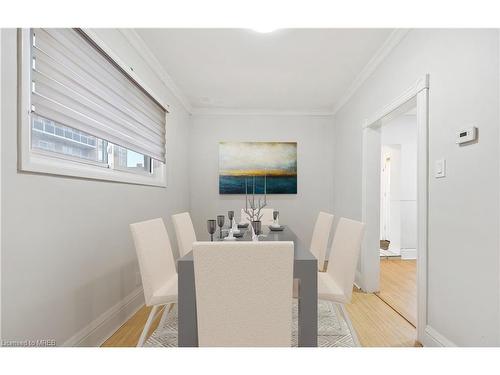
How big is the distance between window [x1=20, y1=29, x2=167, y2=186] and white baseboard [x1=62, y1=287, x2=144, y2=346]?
40.7 inches

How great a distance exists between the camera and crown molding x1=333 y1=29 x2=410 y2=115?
244cm

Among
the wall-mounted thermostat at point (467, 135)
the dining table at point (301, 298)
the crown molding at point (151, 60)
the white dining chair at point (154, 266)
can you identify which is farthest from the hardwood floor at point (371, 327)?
the crown molding at point (151, 60)

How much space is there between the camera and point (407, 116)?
4918mm

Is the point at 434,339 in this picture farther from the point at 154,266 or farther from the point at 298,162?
the point at 298,162

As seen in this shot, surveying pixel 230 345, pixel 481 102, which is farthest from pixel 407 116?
pixel 230 345

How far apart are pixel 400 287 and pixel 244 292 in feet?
9.66

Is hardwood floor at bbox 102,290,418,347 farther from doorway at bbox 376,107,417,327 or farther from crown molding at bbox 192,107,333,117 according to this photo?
crown molding at bbox 192,107,333,117

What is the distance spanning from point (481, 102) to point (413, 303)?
216 centimetres

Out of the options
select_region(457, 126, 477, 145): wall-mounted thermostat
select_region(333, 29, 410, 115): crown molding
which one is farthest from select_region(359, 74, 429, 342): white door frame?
select_region(333, 29, 410, 115): crown molding

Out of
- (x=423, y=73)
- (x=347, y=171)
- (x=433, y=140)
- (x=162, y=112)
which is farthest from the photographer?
(x=347, y=171)

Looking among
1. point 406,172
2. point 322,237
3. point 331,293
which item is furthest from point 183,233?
point 406,172

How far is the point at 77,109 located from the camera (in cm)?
178

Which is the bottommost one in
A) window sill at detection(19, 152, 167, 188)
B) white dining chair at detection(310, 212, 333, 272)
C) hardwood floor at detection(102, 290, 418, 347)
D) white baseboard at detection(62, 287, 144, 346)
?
hardwood floor at detection(102, 290, 418, 347)
